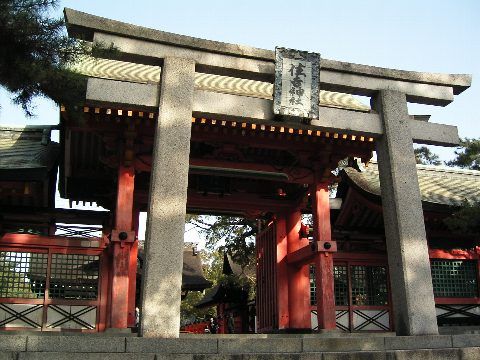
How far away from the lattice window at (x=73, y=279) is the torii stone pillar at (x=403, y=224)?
5.75m

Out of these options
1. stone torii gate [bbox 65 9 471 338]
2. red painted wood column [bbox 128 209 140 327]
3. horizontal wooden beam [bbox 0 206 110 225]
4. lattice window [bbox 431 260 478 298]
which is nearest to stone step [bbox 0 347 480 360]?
stone torii gate [bbox 65 9 471 338]

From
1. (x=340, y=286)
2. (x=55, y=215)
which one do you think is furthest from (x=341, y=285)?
(x=55, y=215)

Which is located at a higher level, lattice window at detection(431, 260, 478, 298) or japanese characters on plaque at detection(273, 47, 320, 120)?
japanese characters on plaque at detection(273, 47, 320, 120)

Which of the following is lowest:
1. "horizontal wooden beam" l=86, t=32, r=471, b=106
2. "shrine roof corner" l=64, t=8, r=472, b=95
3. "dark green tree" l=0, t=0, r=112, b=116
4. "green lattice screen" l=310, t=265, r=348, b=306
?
"green lattice screen" l=310, t=265, r=348, b=306

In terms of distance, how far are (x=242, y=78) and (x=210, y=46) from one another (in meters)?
0.74

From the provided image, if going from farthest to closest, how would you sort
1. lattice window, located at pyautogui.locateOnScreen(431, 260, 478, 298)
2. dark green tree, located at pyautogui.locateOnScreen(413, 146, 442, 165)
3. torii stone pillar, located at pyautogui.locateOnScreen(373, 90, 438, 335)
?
1. dark green tree, located at pyautogui.locateOnScreen(413, 146, 442, 165)
2. lattice window, located at pyautogui.locateOnScreen(431, 260, 478, 298)
3. torii stone pillar, located at pyautogui.locateOnScreen(373, 90, 438, 335)

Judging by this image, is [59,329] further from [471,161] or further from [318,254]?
[471,161]

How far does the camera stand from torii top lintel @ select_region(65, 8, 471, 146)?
7.30 meters

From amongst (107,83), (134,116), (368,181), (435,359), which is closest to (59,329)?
(134,116)

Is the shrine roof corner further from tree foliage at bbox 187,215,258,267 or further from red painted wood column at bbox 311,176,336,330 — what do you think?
tree foliage at bbox 187,215,258,267

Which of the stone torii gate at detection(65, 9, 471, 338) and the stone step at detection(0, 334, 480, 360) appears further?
the stone torii gate at detection(65, 9, 471, 338)

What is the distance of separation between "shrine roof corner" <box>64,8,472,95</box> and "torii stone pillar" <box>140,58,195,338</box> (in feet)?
1.19

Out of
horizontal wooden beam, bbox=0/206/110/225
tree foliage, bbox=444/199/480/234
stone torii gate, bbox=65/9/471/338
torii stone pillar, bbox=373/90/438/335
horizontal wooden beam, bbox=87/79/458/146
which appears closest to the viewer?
stone torii gate, bbox=65/9/471/338

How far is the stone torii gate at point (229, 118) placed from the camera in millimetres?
Result: 6684
